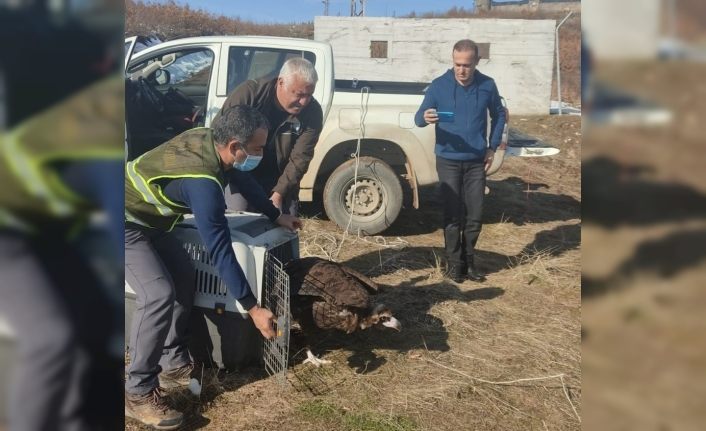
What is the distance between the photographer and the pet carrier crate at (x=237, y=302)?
114 inches

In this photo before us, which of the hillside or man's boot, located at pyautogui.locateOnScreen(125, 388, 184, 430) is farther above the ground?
the hillside

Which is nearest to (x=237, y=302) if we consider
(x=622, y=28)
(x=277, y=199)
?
(x=277, y=199)

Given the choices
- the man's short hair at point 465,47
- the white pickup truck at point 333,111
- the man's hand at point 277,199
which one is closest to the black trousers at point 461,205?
the white pickup truck at point 333,111

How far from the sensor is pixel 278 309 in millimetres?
3010

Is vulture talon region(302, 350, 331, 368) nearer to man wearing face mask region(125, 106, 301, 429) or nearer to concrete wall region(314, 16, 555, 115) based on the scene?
man wearing face mask region(125, 106, 301, 429)

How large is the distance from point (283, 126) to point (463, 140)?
1.44m

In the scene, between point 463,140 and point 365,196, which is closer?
point 463,140

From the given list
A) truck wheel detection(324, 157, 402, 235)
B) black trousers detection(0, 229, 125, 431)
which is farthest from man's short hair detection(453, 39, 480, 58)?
black trousers detection(0, 229, 125, 431)

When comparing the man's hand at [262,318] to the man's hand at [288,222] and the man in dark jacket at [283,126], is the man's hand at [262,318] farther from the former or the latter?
the man in dark jacket at [283,126]

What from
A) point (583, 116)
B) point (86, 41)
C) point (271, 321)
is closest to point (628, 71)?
point (583, 116)

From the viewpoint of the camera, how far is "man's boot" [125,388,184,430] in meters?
2.62

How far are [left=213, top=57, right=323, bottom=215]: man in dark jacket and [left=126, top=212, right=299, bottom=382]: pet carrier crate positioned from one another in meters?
0.54

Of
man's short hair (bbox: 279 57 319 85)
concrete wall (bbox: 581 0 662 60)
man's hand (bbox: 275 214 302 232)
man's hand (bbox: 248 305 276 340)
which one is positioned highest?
man's short hair (bbox: 279 57 319 85)

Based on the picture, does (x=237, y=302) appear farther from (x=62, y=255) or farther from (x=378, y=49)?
(x=378, y=49)
